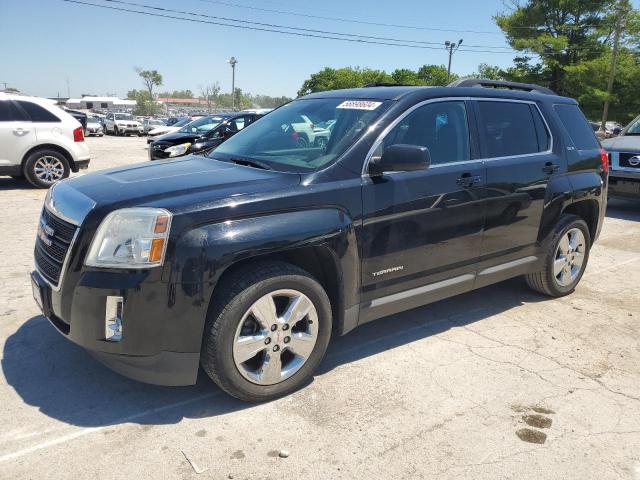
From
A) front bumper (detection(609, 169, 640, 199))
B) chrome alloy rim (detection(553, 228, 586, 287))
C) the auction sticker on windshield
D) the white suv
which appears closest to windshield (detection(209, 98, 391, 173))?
the auction sticker on windshield

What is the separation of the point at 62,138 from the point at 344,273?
9.04 m

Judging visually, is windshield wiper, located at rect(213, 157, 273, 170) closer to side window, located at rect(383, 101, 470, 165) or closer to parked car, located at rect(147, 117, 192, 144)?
side window, located at rect(383, 101, 470, 165)

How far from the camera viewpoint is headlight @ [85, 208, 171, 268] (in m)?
2.62

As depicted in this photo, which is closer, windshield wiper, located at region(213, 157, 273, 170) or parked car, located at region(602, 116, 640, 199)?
windshield wiper, located at region(213, 157, 273, 170)

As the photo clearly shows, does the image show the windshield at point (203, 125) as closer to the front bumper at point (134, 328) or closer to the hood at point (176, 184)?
the hood at point (176, 184)

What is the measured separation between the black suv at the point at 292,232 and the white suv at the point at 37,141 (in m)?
7.52

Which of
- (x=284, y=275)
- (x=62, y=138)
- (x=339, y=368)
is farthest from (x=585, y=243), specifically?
(x=62, y=138)

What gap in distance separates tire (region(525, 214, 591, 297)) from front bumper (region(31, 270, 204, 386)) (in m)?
3.29

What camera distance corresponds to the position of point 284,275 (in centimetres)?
291

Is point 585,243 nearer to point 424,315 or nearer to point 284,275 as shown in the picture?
point 424,315

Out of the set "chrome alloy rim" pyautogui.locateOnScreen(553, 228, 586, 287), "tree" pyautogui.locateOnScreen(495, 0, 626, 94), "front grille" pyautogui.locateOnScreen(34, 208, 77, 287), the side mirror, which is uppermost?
"tree" pyautogui.locateOnScreen(495, 0, 626, 94)

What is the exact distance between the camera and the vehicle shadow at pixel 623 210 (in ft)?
30.9

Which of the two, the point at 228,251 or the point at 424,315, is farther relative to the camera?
the point at 424,315

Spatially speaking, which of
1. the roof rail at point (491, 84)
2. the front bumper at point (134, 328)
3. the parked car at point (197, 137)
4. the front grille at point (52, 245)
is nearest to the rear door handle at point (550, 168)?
the roof rail at point (491, 84)
